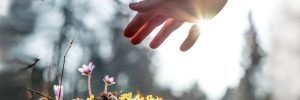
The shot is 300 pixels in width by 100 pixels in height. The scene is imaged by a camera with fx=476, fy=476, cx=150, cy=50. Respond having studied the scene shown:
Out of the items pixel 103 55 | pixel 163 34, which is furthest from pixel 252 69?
pixel 163 34

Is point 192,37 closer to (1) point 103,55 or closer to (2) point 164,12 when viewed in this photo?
(2) point 164,12

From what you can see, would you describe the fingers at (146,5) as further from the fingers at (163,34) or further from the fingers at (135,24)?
the fingers at (163,34)

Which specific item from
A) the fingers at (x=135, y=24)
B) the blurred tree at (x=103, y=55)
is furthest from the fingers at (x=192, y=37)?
the blurred tree at (x=103, y=55)

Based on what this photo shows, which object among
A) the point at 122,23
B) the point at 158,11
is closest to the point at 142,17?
the point at 158,11

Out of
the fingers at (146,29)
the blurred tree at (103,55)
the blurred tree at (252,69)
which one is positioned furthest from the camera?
the blurred tree at (252,69)

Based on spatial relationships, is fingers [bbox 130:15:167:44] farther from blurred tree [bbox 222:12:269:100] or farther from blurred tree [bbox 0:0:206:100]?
blurred tree [bbox 222:12:269:100]

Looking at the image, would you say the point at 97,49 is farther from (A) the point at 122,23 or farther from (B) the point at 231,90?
(B) the point at 231,90
